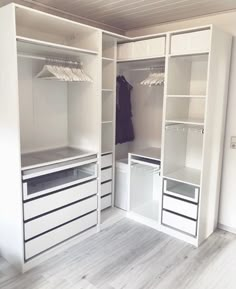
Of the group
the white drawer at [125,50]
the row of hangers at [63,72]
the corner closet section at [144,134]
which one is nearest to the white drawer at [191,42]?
the corner closet section at [144,134]

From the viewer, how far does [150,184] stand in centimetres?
378

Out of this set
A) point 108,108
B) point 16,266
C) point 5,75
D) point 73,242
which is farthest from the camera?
point 108,108

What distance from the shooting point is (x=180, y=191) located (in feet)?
10.1

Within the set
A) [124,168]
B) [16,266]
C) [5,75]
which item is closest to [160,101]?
[124,168]

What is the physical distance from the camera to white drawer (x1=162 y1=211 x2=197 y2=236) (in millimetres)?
2857

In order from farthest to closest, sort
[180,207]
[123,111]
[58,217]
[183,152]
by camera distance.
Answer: [123,111] < [183,152] < [180,207] < [58,217]

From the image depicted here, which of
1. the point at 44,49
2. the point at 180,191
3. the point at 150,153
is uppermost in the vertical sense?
the point at 44,49

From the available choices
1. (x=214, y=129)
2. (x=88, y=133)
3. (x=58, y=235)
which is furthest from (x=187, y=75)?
(x=58, y=235)

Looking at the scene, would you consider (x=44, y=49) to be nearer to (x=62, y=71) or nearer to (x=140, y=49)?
(x=62, y=71)

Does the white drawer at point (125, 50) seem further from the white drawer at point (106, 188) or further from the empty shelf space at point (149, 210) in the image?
the empty shelf space at point (149, 210)

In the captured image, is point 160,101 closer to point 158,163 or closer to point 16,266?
point 158,163

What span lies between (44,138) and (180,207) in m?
1.73

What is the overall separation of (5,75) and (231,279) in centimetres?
267

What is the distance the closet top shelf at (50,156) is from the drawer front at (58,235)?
0.70 metres
